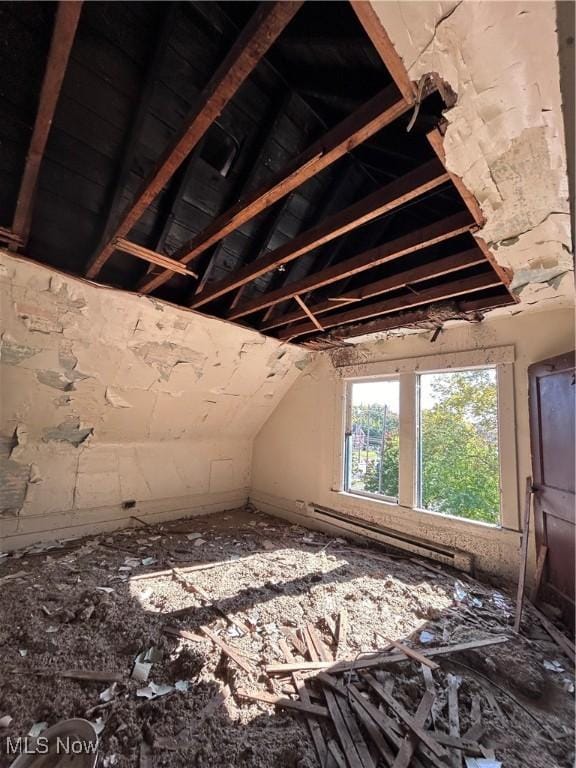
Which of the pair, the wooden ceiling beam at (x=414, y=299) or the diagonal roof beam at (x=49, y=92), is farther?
the wooden ceiling beam at (x=414, y=299)

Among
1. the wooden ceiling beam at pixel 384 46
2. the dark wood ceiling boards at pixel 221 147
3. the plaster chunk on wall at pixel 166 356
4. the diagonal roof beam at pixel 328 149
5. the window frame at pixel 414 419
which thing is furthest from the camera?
the plaster chunk on wall at pixel 166 356

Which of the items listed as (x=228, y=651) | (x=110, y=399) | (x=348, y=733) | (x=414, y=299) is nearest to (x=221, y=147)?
(x=414, y=299)

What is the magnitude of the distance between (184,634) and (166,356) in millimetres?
2233

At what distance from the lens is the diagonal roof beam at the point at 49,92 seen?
2.86 ft

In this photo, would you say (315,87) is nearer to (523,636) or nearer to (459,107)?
(459,107)

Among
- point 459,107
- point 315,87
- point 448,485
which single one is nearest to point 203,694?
point 459,107

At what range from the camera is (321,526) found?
381 cm

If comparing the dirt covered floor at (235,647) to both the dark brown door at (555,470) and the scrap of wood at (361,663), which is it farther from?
the dark brown door at (555,470)

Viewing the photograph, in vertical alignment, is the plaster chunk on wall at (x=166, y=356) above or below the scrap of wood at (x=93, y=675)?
above

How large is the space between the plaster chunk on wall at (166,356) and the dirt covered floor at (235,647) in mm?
1793

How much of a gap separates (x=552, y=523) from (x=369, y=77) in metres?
2.92

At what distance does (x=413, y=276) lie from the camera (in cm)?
209

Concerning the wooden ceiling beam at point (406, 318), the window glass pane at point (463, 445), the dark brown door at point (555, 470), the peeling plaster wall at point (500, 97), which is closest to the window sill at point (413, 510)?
the dark brown door at point (555, 470)

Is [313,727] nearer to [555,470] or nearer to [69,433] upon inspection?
[555,470]
